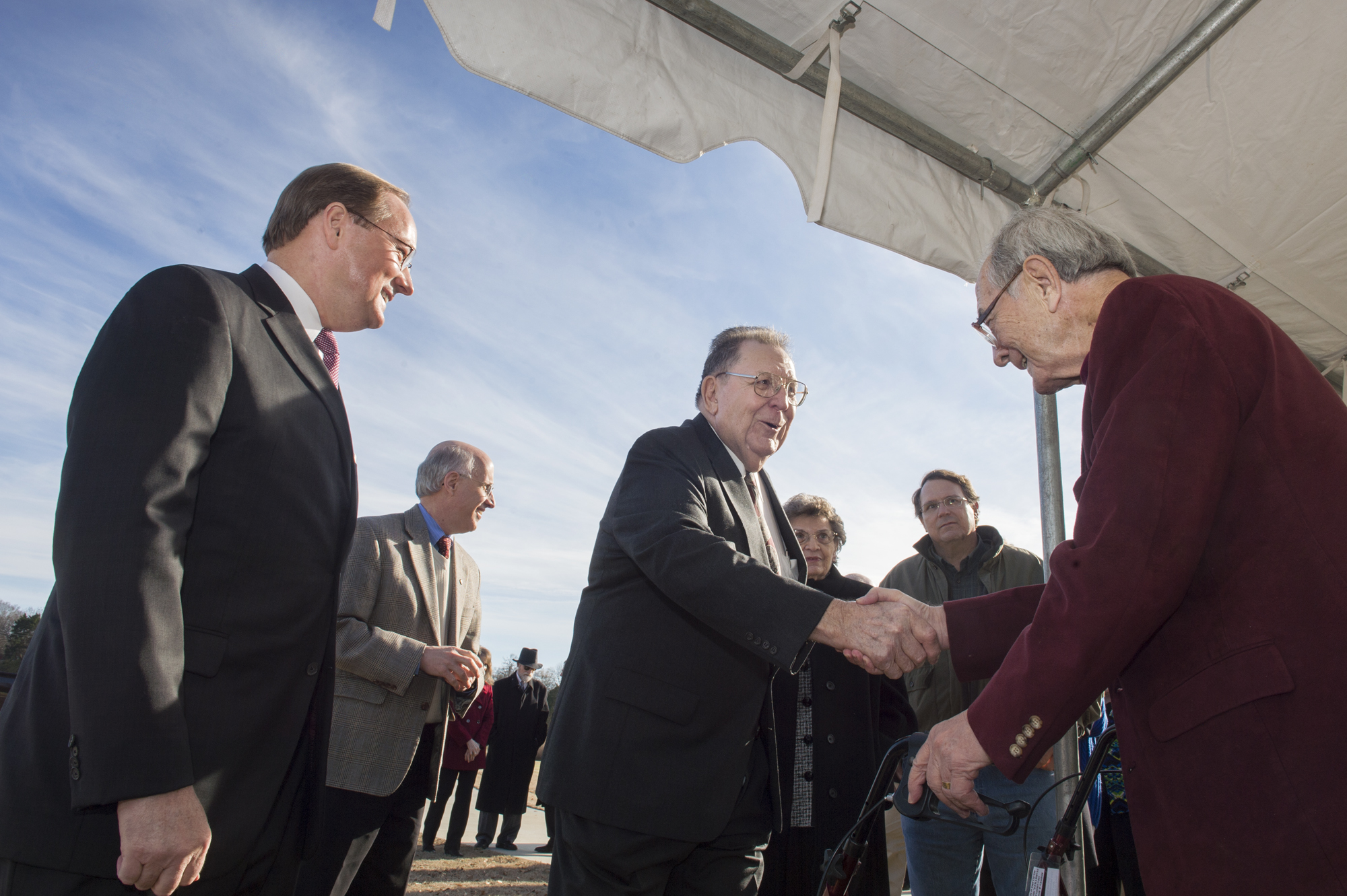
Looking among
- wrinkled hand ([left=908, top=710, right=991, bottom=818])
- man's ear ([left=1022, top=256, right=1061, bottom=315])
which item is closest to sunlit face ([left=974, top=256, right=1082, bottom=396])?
man's ear ([left=1022, top=256, right=1061, bottom=315])

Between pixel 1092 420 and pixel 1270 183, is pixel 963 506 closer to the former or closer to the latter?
pixel 1270 183

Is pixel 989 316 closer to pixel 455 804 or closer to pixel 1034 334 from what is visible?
pixel 1034 334

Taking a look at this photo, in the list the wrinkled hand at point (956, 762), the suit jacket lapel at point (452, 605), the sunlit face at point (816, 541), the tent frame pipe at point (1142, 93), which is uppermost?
the tent frame pipe at point (1142, 93)

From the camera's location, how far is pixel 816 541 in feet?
Answer: 13.8

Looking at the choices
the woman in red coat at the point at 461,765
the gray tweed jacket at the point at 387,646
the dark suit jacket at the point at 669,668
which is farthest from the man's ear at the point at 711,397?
the woman in red coat at the point at 461,765

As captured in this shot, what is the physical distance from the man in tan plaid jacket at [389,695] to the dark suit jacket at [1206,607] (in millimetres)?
2509

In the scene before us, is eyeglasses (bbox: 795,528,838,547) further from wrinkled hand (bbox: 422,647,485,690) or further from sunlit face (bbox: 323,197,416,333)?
sunlit face (bbox: 323,197,416,333)

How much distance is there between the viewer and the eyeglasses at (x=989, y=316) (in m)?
1.98

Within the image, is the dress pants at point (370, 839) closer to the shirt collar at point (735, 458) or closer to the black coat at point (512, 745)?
the shirt collar at point (735, 458)

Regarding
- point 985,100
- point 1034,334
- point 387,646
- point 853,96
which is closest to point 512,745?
point 387,646

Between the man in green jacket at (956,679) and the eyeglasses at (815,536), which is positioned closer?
the man in green jacket at (956,679)

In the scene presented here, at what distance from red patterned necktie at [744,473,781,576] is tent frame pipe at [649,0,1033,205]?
58.9 inches

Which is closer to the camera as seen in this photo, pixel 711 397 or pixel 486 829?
pixel 711 397

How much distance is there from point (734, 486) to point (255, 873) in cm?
173
